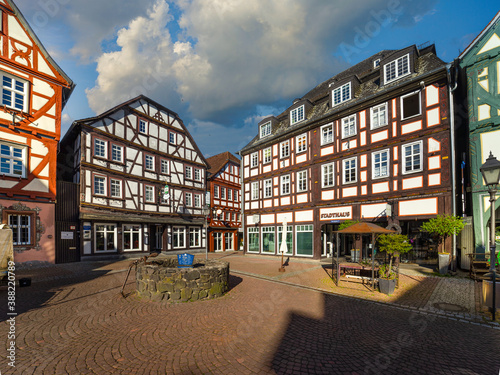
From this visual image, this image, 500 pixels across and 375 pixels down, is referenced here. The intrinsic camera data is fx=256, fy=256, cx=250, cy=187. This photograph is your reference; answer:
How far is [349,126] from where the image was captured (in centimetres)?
1766

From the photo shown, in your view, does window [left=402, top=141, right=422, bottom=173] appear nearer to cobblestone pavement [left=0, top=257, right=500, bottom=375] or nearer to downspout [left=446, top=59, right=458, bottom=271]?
downspout [left=446, top=59, right=458, bottom=271]

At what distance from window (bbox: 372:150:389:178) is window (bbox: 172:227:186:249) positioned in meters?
18.2

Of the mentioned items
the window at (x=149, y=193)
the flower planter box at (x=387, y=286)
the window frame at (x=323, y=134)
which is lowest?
the flower planter box at (x=387, y=286)

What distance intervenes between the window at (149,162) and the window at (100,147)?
3.64m

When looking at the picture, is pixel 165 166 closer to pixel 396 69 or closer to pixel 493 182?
pixel 396 69

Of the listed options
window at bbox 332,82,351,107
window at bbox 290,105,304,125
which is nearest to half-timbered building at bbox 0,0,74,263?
window at bbox 290,105,304,125

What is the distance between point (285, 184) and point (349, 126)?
6779 millimetres

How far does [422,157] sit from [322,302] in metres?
10.7

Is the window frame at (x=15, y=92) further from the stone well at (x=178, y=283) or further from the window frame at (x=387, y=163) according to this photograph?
the window frame at (x=387, y=163)

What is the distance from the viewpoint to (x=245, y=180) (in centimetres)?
2542

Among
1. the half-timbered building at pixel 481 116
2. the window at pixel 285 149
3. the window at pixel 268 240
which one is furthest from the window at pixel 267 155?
the half-timbered building at pixel 481 116

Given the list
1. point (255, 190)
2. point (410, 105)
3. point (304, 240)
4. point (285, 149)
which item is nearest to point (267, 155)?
point (285, 149)

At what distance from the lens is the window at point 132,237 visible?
2092 cm

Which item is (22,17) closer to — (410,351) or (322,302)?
(322,302)
